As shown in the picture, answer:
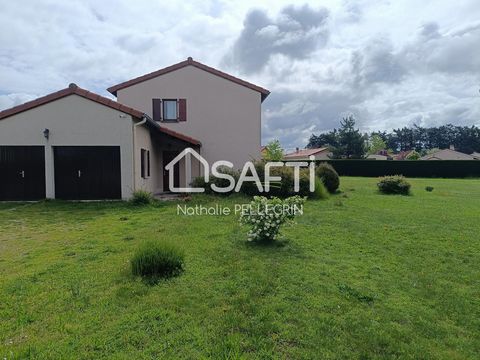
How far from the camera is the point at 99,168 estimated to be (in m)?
13.3

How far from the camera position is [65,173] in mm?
13211

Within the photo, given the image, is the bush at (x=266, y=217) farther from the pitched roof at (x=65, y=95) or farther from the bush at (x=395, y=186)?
the bush at (x=395, y=186)

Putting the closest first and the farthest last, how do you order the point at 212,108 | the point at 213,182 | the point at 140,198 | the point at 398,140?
the point at 140,198, the point at 213,182, the point at 212,108, the point at 398,140

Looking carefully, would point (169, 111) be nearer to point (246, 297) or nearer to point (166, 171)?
point (166, 171)

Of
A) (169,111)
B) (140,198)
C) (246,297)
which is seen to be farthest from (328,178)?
(246,297)

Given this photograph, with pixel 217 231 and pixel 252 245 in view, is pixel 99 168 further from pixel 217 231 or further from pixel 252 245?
pixel 252 245

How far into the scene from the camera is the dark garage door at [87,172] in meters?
13.2

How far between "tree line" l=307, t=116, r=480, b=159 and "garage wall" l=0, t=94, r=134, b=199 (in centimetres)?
4369

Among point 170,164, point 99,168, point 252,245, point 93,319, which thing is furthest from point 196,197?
point 93,319

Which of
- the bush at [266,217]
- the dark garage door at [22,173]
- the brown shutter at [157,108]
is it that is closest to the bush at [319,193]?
the bush at [266,217]

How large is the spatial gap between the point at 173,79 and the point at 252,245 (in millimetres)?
14797

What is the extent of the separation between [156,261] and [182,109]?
15.3 metres

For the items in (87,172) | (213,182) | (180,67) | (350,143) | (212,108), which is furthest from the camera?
(350,143)

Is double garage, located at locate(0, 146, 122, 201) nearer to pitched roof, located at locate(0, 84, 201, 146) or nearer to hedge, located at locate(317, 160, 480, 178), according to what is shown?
pitched roof, located at locate(0, 84, 201, 146)
